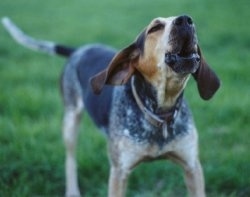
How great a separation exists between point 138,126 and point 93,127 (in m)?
2.74

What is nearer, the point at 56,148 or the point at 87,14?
the point at 56,148

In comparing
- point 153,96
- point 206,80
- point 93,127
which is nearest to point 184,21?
point 206,80

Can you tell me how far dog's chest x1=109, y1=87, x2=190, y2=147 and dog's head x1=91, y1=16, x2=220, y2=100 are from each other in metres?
0.33

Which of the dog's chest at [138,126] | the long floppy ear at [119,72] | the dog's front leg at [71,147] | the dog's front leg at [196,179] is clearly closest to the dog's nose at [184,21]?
the long floppy ear at [119,72]

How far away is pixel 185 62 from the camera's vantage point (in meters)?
4.71

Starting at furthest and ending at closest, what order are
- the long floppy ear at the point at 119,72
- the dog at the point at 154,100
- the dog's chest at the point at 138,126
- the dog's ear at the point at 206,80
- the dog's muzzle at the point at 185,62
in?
the dog's chest at the point at 138,126 < the long floppy ear at the point at 119,72 < the dog's ear at the point at 206,80 < the dog at the point at 154,100 < the dog's muzzle at the point at 185,62

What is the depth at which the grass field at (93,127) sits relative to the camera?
6.72 m

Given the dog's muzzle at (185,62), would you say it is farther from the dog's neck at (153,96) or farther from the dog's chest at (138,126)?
the dog's chest at (138,126)

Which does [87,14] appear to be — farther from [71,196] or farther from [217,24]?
[71,196]

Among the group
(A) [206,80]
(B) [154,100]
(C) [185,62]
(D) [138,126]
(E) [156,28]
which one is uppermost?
(E) [156,28]

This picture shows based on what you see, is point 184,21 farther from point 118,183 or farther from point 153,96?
point 118,183

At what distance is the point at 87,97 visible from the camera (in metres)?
6.69

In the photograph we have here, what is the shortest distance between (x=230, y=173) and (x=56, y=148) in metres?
2.08

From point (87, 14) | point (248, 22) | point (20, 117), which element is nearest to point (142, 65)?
point (20, 117)
